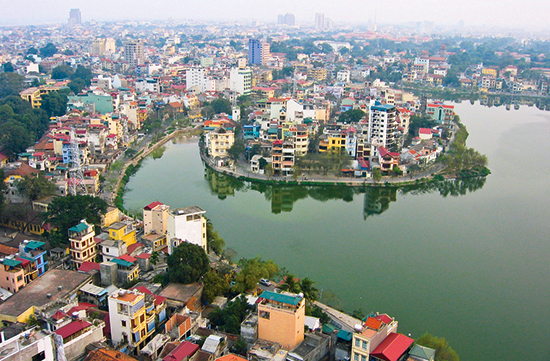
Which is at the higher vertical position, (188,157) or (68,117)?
(68,117)

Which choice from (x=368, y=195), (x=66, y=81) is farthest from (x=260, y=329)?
(x=66, y=81)

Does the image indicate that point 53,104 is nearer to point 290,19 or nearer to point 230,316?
point 230,316

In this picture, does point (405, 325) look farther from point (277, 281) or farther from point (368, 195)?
point (368, 195)

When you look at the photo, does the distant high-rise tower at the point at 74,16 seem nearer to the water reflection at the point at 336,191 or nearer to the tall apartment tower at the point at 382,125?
the tall apartment tower at the point at 382,125

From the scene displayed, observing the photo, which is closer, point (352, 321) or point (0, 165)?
point (352, 321)

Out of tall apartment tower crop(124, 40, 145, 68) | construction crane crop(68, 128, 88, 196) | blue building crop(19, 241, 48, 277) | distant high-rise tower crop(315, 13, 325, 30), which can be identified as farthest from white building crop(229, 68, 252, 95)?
distant high-rise tower crop(315, 13, 325, 30)

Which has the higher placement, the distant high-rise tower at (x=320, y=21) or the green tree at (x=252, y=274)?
the distant high-rise tower at (x=320, y=21)

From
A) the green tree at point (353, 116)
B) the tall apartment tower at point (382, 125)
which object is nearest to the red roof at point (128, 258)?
the tall apartment tower at point (382, 125)
